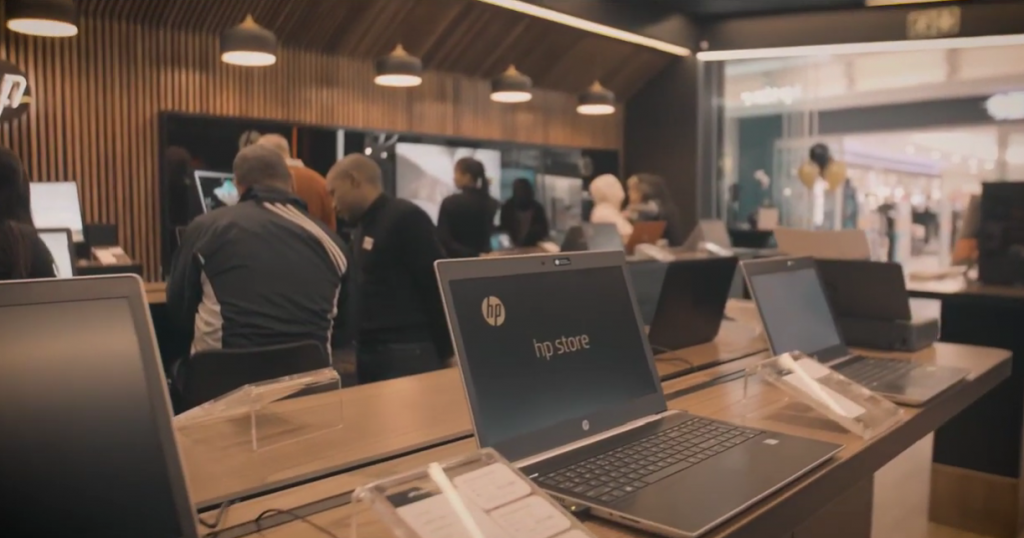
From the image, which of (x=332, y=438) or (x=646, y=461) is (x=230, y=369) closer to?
(x=332, y=438)

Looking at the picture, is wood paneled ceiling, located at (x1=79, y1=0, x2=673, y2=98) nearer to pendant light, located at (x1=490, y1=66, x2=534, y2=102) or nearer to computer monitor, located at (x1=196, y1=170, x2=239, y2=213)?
pendant light, located at (x1=490, y1=66, x2=534, y2=102)

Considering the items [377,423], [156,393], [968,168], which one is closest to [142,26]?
[377,423]

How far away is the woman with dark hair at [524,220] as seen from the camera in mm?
7297

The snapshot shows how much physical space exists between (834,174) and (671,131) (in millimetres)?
1660

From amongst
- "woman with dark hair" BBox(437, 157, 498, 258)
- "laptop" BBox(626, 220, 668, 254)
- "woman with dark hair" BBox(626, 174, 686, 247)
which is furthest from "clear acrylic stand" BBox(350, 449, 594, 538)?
"woman with dark hair" BBox(626, 174, 686, 247)

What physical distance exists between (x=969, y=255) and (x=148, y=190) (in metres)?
4.75

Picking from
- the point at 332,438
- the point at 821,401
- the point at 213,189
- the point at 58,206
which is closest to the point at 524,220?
the point at 213,189

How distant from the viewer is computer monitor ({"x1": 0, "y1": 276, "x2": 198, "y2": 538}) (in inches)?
33.1

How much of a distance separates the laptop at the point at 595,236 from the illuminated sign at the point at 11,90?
315 centimetres

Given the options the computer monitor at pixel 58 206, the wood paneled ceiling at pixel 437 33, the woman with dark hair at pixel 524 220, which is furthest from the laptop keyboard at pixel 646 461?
the woman with dark hair at pixel 524 220

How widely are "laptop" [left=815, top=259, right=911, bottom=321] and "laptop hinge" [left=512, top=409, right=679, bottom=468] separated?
1074mm

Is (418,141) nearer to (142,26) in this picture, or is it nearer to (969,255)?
(142,26)

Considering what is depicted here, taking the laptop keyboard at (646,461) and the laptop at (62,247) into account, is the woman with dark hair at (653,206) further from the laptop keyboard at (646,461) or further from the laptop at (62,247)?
the laptop keyboard at (646,461)

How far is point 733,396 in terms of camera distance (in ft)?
6.03
